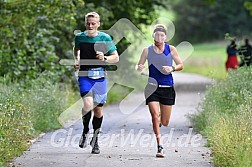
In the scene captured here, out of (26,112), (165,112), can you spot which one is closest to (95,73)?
(165,112)

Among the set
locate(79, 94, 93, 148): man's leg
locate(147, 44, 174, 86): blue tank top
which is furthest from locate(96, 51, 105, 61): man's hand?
locate(147, 44, 174, 86): blue tank top

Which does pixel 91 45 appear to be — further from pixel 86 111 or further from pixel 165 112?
pixel 165 112

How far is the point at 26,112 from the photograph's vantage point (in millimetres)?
12156

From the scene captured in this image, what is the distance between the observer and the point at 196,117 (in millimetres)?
15070

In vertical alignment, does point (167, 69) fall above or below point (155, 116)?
above

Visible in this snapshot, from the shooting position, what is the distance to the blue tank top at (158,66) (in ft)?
36.6

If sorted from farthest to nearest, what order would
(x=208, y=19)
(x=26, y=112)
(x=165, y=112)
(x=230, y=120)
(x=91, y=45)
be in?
(x=208, y=19), (x=26, y=112), (x=165, y=112), (x=91, y=45), (x=230, y=120)

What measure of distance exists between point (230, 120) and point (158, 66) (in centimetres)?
136

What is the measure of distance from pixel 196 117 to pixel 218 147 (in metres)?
5.04

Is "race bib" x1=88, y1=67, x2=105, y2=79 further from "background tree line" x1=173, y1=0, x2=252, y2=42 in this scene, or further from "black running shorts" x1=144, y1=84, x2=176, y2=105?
"background tree line" x1=173, y1=0, x2=252, y2=42

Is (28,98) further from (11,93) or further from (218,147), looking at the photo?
(218,147)

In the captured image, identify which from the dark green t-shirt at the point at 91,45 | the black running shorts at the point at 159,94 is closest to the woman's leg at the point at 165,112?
the black running shorts at the point at 159,94

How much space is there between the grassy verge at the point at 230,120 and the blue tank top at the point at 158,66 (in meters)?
1.07

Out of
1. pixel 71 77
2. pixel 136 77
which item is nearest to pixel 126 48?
pixel 136 77
